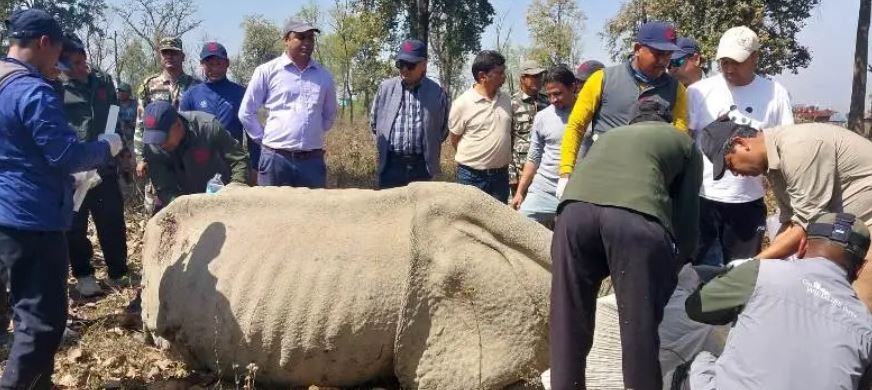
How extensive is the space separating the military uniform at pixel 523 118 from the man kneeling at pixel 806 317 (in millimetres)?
3464

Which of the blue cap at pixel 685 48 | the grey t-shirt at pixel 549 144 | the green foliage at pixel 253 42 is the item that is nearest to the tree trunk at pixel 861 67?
the blue cap at pixel 685 48

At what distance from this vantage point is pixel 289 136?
5.12 m

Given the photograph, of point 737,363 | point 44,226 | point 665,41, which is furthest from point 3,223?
point 665,41

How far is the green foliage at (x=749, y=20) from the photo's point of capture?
18.2 meters

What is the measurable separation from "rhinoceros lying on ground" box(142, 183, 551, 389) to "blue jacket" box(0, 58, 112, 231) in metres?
0.64

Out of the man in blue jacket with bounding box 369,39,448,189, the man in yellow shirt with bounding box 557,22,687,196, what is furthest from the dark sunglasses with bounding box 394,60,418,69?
the man in yellow shirt with bounding box 557,22,687,196

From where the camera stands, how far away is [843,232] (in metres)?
2.45

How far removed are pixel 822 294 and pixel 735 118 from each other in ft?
6.53

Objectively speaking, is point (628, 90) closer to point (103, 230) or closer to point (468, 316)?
point (468, 316)

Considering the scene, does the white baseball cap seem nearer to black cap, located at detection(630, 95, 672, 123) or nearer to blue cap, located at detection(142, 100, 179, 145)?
black cap, located at detection(630, 95, 672, 123)

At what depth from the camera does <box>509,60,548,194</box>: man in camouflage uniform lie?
5.90 meters

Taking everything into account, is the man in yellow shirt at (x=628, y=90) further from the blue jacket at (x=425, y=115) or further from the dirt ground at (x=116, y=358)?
the dirt ground at (x=116, y=358)

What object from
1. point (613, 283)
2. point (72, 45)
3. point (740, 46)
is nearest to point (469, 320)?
point (613, 283)

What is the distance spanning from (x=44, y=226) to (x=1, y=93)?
0.59 metres
